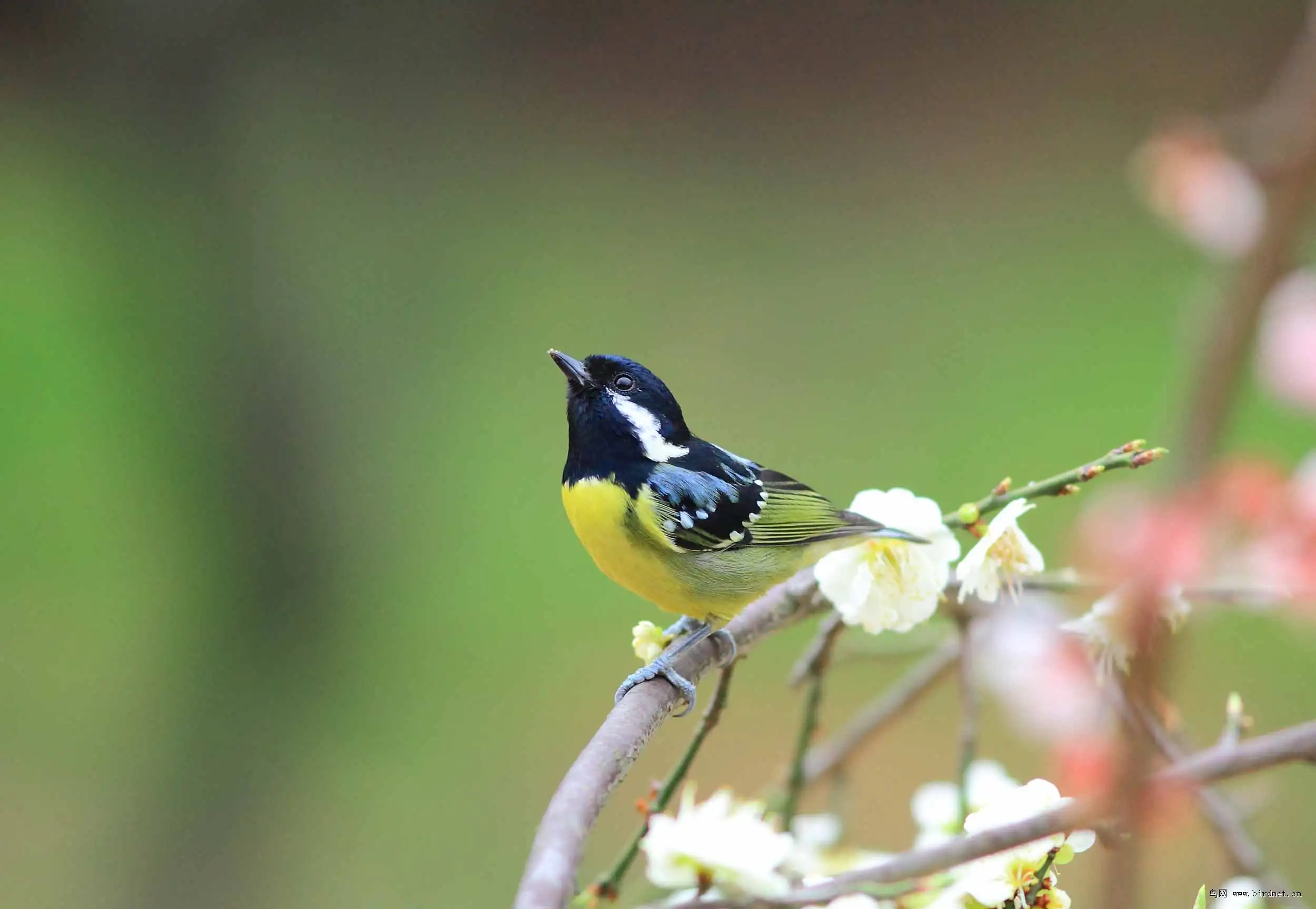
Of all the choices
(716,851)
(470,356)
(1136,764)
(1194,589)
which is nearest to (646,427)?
(1194,589)

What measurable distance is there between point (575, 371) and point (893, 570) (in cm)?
38

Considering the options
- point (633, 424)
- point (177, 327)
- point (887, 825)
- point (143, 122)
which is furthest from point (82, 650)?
point (633, 424)

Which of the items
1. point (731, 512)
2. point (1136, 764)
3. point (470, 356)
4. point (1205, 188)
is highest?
point (470, 356)

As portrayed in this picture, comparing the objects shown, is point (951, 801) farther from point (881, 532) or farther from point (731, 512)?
point (731, 512)

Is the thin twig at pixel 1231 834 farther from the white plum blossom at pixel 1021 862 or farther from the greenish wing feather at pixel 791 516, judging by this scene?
the greenish wing feather at pixel 791 516

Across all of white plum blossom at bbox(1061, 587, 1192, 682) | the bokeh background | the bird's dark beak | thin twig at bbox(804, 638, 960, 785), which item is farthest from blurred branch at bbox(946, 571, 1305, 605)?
the bokeh background

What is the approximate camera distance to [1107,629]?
670mm

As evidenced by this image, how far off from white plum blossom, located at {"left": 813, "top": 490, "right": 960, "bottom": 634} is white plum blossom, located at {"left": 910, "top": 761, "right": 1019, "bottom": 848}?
0.30 feet

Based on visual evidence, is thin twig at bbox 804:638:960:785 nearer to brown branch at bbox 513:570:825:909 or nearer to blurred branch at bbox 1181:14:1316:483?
brown branch at bbox 513:570:825:909

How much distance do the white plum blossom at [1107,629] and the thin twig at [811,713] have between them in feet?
0.55

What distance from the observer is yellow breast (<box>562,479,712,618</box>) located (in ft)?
3.30

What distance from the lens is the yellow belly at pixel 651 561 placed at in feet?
3.30

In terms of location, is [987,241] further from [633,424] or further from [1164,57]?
[633,424]

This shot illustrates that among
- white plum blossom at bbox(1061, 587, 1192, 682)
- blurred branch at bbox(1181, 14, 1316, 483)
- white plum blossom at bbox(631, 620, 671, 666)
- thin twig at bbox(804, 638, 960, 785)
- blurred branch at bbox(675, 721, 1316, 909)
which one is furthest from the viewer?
thin twig at bbox(804, 638, 960, 785)
